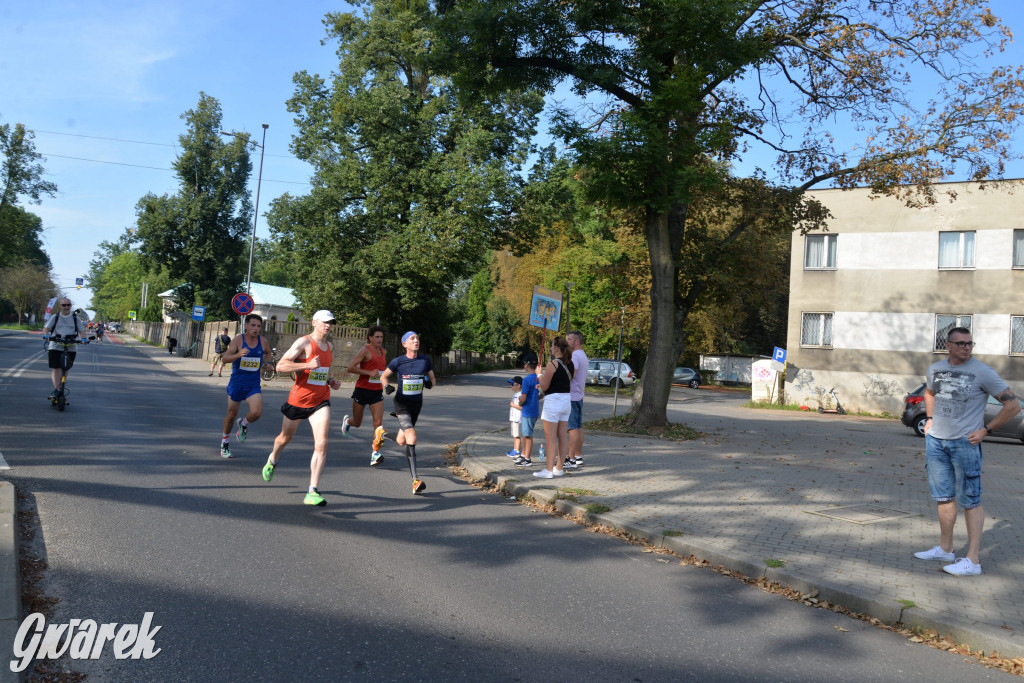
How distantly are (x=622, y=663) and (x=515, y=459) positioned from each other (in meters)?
6.97

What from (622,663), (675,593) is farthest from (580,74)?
(622,663)

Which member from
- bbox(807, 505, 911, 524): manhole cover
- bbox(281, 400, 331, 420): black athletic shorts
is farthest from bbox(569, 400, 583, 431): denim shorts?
bbox(281, 400, 331, 420): black athletic shorts

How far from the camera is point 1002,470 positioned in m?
14.0

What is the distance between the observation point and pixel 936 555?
21.0ft

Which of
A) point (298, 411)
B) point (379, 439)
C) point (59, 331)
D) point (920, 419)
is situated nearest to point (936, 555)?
point (298, 411)

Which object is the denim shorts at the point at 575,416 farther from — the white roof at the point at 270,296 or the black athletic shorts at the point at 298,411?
the white roof at the point at 270,296

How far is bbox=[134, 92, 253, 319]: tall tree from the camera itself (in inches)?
2164

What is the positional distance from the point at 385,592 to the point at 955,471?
474cm

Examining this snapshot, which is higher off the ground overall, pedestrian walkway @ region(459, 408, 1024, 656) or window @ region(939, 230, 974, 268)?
window @ region(939, 230, 974, 268)

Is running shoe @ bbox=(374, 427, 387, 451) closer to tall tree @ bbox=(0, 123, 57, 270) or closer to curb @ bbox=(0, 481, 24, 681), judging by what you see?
curb @ bbox=(0, 481, 24, 681)

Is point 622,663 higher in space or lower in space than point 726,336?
lower

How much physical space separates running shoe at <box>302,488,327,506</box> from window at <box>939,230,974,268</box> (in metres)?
29.4

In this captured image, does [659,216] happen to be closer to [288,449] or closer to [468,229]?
[288,449]

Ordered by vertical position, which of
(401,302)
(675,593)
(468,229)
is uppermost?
(468,229)
